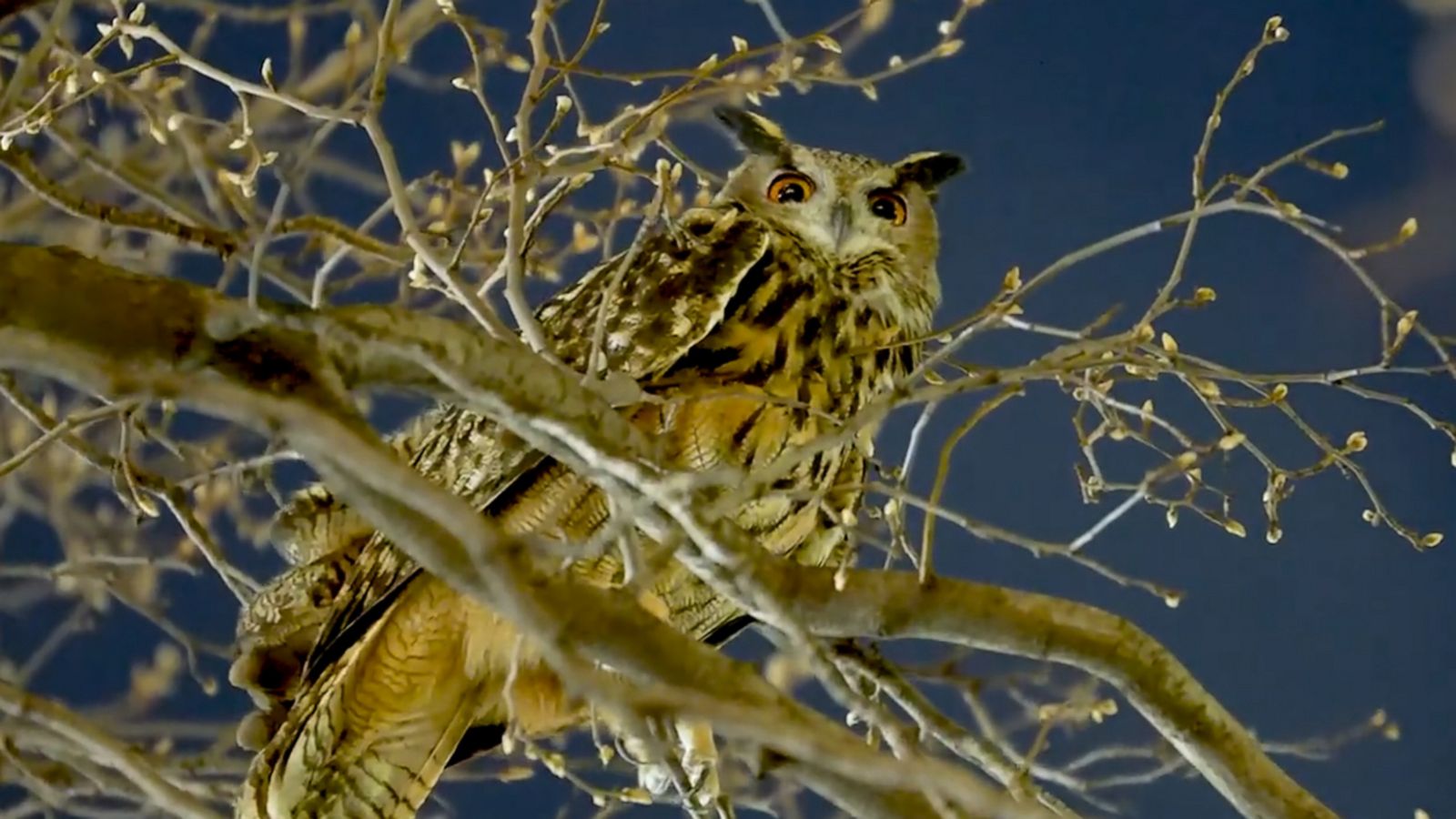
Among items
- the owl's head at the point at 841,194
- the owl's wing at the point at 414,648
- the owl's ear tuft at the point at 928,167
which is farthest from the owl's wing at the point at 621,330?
the owl's ear tuft at the point at 928,167

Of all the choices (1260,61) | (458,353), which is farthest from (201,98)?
(458,353)

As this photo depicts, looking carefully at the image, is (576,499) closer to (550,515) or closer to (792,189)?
(550,515)

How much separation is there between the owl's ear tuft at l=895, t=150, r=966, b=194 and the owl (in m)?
0.19

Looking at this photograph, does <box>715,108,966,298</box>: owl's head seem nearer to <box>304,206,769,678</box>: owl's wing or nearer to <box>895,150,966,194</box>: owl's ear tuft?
<box>895,150,966,194</box>: owl's ear tuft

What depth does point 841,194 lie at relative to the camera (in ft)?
5.74

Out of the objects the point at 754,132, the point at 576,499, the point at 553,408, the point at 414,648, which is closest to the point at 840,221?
the point at 754,132

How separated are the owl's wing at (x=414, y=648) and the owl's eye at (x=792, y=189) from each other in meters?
0.22

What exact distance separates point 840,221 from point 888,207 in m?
0.10

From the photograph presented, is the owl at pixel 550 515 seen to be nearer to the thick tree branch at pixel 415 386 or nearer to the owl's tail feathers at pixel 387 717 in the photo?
the owl's tail feathers at pixel 387 717

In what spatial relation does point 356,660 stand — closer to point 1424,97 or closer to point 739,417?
point 739,417

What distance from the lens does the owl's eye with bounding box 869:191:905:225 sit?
1777 mm

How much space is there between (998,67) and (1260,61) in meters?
0.36

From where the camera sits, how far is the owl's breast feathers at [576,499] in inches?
53.5

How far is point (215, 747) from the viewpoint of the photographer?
63.6 inches
